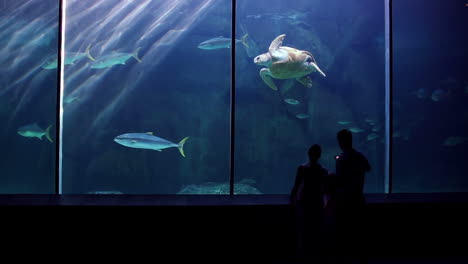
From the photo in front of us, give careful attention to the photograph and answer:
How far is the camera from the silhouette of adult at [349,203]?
91.7 inches

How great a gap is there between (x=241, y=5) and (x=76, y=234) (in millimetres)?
18517

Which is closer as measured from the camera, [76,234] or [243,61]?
[76,234]

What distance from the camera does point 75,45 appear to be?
1470cm

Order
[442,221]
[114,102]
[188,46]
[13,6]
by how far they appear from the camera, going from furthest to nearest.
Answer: [188,46] < [114,102] < [13,6] < [442,221]

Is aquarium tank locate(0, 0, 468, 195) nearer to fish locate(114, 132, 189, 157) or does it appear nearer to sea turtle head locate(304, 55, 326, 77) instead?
fish locate(114, 132, 189, 157)

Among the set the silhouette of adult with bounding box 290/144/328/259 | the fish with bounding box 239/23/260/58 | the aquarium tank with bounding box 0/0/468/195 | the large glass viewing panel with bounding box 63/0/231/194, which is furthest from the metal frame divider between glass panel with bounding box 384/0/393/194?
the fish with bounding box 239/23/260/58

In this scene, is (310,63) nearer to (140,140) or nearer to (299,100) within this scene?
(140,140)

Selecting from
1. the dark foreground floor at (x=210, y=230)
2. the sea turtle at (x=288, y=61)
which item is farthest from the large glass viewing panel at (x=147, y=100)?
the dark foreground floor at (x=210, y=230)

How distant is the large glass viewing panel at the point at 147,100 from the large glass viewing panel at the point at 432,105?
9.79 meters

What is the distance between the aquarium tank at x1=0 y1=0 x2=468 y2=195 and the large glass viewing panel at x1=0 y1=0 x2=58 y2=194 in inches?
2.0

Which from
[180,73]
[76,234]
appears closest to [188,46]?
[180,73]

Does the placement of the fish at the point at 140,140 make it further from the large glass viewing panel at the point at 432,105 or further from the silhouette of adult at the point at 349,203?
the large glass viewing panel at the point at 432,105

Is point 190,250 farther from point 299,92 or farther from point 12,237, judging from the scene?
point 299,92

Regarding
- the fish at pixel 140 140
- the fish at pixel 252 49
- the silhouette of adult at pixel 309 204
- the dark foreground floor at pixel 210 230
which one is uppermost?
the fish at pixel 252 49
